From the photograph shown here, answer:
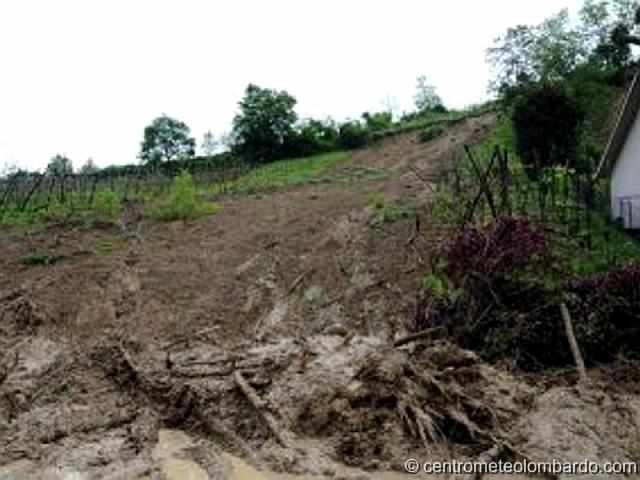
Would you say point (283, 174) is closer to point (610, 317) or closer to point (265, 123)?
point (265, 123)

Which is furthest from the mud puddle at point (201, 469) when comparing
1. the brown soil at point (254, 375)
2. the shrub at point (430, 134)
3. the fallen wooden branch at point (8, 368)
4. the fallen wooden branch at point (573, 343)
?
the shrub at point (430, 134)

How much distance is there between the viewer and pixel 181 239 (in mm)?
21391

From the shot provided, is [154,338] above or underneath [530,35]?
underneath

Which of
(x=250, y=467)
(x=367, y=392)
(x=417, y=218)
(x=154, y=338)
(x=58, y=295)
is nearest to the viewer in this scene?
(x=250, y=467)

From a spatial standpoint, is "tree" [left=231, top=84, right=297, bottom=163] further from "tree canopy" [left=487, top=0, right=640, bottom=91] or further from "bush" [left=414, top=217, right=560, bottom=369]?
"bush" [left=414, top=217, right=560, bottom=369]

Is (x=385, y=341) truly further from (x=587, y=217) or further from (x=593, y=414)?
(x=587, y=217)

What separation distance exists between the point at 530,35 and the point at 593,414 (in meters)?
29.6

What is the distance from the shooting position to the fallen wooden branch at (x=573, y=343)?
1280 centimetres

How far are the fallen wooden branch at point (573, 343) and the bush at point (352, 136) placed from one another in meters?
29.4

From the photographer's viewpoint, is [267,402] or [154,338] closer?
[267,402]

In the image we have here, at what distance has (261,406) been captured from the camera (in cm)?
1151

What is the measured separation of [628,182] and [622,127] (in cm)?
126

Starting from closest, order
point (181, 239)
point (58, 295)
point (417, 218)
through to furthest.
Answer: point (58, 295) → point (417, 218) → point (181, 239)

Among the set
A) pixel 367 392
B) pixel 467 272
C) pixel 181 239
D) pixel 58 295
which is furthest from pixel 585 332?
pixel 181 239
